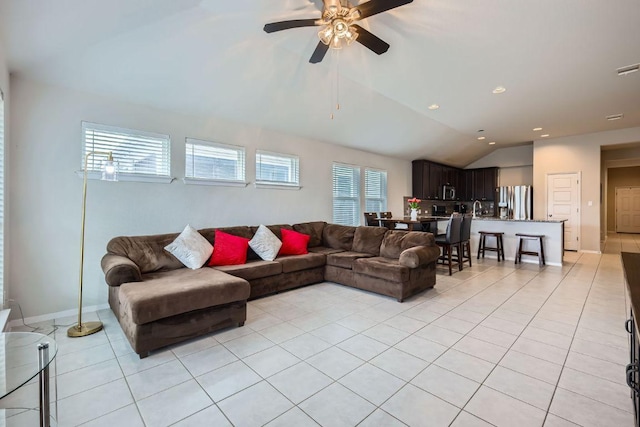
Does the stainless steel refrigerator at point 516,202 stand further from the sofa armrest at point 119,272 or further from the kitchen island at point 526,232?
the sofa armrest at point 119,272

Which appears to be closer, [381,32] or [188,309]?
[188,309]

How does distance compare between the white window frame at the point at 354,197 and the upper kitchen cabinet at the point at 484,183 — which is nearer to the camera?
the white window frame at the point at 354,197

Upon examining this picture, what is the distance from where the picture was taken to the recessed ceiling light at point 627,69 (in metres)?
3.77

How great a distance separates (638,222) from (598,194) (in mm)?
7308

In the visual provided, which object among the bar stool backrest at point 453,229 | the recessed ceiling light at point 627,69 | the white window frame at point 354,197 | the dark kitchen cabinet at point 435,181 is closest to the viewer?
the recessed ceiling light at point 627,69

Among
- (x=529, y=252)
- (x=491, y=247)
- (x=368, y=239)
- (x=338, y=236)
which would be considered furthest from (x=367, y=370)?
(x=491, y=247)

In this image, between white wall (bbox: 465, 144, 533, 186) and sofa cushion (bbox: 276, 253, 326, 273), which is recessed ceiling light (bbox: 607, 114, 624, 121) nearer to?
white wall (bbox: 465, 144, 533, 186)

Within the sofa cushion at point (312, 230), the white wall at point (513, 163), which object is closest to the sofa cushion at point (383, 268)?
the sofa cushion at point (312, 230)

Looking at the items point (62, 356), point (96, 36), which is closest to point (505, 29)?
point (96, 36)

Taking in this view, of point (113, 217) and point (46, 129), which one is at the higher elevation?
point (46, 129)

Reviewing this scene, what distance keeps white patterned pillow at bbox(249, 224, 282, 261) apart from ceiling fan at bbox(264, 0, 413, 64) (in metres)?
2.72

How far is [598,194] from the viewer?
7.01 meters

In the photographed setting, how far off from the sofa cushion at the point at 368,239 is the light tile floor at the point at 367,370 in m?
1.17

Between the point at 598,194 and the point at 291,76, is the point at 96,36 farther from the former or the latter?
the point at 598,194
